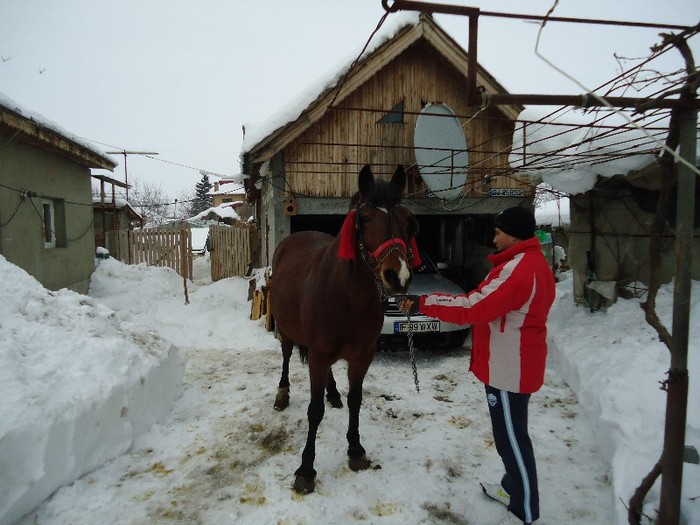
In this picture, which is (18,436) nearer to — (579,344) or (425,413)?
(425,413)

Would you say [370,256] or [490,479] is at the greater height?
[370,256]

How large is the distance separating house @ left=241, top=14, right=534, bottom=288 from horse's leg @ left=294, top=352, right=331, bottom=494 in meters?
4.08

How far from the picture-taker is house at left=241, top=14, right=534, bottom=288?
670 centimetres

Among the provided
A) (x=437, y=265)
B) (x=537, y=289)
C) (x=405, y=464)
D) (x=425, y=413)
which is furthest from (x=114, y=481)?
(x=437, y=265)

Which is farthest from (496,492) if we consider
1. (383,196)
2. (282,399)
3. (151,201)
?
(151,201)

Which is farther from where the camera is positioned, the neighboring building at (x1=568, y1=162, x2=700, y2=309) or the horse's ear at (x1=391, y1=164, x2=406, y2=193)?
the neighboring building at (x1=568, y1=162, x2=700, y2=309)

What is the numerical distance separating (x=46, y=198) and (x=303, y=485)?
8664 millimetres

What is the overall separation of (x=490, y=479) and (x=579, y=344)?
9.85 ft

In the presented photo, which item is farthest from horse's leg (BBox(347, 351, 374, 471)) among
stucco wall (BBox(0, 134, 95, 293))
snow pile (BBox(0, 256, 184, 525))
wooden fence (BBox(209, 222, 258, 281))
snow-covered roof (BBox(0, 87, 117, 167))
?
wooden fence (BBox(209, 222, 258, 281))

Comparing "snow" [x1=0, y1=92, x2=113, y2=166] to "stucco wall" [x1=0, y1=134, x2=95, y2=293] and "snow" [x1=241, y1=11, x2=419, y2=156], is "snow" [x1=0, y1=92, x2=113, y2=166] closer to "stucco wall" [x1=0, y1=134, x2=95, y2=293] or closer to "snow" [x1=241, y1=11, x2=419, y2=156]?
"stucco wall" [x1=0, y1=134, x2=95, y2=293]

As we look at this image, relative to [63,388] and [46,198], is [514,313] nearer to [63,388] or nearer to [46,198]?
[63,388]

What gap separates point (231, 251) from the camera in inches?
555

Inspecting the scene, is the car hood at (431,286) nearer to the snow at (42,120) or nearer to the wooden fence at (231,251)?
the snow at (42,120)

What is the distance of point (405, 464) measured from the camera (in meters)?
3.22
